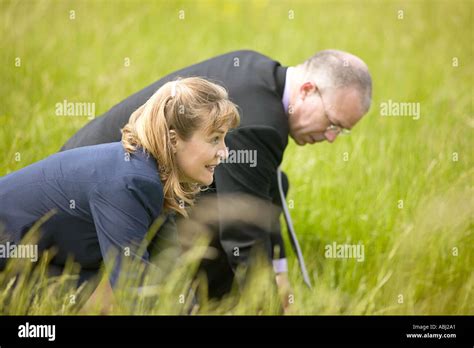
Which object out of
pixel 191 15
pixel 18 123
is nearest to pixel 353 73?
pixel 18 123

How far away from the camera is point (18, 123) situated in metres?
3.71

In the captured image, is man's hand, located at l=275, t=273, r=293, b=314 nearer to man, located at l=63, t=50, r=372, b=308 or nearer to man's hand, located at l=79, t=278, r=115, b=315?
man, located at l=63, t=50, r=372, b=308

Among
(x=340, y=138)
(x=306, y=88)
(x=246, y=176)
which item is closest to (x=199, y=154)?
(x=246, y=176)

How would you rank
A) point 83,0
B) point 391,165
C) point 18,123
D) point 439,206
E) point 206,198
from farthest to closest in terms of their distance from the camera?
point 83,0
point 391,165
point 18,123
point 439,206
point 206,198

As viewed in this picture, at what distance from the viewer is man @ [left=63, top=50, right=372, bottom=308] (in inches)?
113

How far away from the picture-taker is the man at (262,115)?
2.88 metres

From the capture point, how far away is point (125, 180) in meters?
2.25

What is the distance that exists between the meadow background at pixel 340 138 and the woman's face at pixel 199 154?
0.35m

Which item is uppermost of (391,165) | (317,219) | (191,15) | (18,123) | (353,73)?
(191,15)

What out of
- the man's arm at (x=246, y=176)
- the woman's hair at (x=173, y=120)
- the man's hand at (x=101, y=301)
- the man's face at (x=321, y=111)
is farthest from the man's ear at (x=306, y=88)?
the man's hand at (x=101, y=301)

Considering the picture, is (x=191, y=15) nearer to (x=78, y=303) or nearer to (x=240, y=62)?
(x=240, y=62)

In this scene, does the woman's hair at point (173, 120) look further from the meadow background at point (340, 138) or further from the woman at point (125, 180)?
the meadow background at point (340, 138)

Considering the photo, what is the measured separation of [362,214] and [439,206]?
0.48 m

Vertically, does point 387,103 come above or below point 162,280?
above
